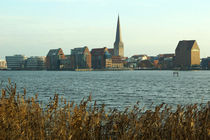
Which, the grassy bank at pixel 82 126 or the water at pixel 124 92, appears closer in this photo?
the grassy bank at pixel 82 126

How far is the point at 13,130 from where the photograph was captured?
7.07 meters

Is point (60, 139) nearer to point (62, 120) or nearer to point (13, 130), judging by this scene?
point (62, 120)

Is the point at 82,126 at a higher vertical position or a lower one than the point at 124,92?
higher

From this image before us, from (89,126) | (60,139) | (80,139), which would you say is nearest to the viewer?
(60,139)

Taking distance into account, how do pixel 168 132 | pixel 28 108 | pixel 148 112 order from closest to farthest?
1. pixel 168 132
2. pixel 148 112
3. pixel 28 108

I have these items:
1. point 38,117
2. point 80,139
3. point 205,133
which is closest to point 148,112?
point 205,133

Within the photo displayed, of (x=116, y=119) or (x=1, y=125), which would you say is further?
(x=116, y=119)

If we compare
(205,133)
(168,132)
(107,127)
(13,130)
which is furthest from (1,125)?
(205,133)

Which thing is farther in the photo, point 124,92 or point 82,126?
point 124,92

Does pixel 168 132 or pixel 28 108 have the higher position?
pixel 28 108

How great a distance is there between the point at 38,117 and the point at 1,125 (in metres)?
1.04

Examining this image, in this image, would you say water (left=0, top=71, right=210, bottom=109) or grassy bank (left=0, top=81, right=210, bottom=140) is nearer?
grassy bank (left=0, top=81, right=210, bottom=140)

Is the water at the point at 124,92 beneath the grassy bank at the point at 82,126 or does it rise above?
beneath

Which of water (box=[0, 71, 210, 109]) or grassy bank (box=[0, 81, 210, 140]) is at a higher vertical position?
grassy bank (box=[0, 81, 210, 140])
